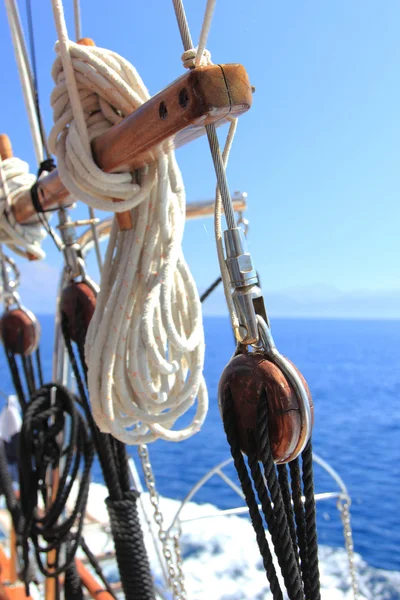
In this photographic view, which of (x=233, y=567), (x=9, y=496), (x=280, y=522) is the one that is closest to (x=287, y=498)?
(x=280, y=522)

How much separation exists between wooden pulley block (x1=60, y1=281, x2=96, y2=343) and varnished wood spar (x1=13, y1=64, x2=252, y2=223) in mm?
380

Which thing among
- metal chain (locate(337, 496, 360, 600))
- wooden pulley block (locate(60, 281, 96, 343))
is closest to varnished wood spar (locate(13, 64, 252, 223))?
wooden pulley block (locate(60, 281, 96, 343))

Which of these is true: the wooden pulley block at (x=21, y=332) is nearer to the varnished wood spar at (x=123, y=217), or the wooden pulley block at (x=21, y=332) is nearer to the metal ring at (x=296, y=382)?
the varnished wood spar at (x=123, y=217)

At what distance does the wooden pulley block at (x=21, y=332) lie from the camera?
A: 168cm

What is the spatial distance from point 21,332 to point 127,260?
826 mm

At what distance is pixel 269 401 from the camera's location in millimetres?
629

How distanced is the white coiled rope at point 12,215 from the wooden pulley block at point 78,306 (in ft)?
0.61

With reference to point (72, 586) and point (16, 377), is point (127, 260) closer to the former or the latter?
point (16, 377)

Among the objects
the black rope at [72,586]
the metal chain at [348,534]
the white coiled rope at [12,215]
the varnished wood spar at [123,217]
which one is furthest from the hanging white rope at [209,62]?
the metal chain at [348,534]

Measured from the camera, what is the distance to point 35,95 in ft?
4.72

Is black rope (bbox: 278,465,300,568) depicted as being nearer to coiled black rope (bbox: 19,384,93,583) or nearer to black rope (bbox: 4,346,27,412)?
coiled black rope (bbox: 19,384,93,583)

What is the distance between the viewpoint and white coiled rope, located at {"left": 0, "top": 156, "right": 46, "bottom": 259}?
135 centimetres

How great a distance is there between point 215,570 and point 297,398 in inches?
160

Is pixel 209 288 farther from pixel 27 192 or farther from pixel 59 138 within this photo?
pixel 59 138
